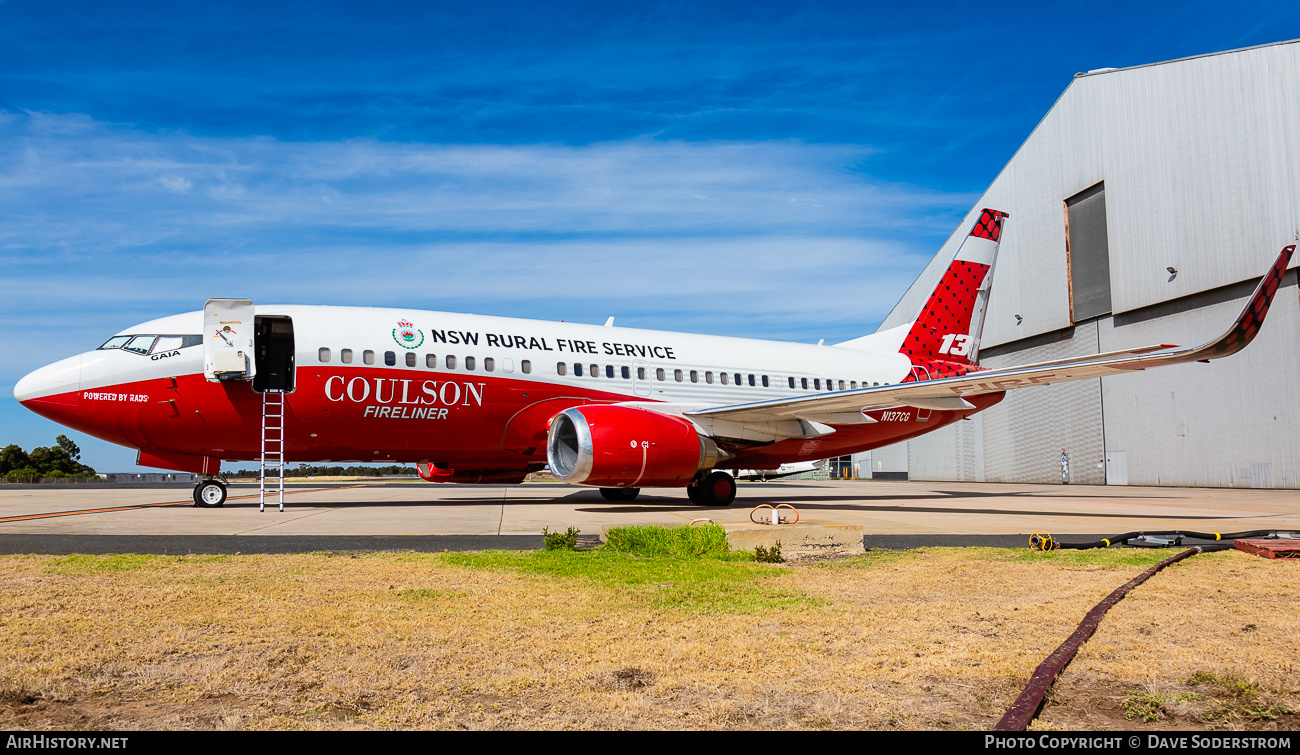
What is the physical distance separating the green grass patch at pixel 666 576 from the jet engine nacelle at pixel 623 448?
6.37 metres

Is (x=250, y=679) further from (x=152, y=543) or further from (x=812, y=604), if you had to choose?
(x=152, y=543)

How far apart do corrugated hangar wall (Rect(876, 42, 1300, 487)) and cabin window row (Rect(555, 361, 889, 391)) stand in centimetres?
1581

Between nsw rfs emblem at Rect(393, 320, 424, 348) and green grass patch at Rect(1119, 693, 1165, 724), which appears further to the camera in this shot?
nsw rfs emblem at Rect(393, 320, 424, 348)

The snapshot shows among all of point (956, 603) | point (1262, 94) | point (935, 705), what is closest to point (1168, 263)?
point (1262, 94)

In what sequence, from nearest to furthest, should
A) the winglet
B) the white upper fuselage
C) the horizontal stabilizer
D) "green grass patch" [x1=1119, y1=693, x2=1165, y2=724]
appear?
"green grass patch" [x1=1119, y1=693, x2=1165, y2=724] < the winglet < the white upper fuselage < the horizontal stabilizer

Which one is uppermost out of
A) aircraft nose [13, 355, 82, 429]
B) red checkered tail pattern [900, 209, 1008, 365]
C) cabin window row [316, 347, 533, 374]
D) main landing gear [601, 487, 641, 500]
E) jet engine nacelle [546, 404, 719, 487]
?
red checkered tail pattern [900, 209, 1008, 365]

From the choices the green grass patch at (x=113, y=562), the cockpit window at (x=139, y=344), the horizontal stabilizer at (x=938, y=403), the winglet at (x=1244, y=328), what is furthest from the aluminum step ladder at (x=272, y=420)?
the winglet at (x=1244, y=328)

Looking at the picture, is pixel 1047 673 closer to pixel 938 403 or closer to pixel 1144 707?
pixel 1144 707

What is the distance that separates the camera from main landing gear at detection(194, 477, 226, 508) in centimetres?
1429

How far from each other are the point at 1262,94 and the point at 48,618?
32.7 metres

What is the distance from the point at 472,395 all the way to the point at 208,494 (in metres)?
5.02

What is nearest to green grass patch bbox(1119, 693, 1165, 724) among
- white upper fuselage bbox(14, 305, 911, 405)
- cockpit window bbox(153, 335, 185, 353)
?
white upper fuselage bbox(14, 305, 911, 405)

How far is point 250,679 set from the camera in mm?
3361

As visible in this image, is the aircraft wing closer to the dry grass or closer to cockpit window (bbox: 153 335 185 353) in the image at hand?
the dry grass
